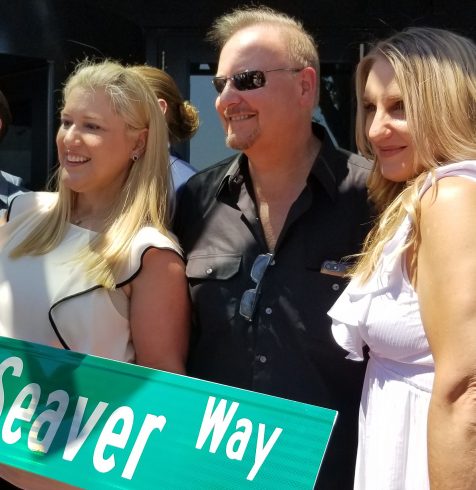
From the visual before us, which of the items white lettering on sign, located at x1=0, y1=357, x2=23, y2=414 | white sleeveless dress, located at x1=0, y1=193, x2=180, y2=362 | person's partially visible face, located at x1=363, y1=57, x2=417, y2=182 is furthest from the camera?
white sleeveless dress, located at x1=0, y1=193, x2=180, y2=362

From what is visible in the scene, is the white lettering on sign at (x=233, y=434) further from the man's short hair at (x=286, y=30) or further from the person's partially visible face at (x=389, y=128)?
the man's short hair at (x=286, y=30)

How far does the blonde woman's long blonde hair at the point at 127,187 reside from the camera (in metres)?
2.34

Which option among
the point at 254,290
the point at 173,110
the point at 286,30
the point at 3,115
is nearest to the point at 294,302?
the point at 254,290

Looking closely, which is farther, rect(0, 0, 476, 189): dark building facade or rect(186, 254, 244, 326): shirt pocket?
rect(0, 0, 476, 189): dark building facade

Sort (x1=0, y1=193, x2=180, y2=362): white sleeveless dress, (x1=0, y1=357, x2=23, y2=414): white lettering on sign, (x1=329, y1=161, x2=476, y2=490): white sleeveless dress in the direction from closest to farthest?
(x1=329, y1=161, x2=476, y2=490): white sleeveless dress < (x1=0, y1=357, x2=23, y2=414): white lettering on sign < (x1=0, y1=193, x2=180, y2=362): white sleeveless dress

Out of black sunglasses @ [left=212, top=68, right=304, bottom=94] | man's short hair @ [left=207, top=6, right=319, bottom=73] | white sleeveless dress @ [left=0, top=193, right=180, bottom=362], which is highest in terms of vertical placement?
man's short hair @ [left=207, top=6, right=319, bottom=73]

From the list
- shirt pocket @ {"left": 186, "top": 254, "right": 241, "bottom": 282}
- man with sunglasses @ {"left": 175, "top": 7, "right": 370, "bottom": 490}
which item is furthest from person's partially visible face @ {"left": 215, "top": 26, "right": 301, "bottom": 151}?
shirt pocket @ {"left": 186, "top": 254, "right": 241, "bottom": 282}

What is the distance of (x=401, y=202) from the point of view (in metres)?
1.82

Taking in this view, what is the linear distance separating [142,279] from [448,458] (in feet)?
3.38

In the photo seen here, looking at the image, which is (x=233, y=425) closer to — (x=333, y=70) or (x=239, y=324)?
(x=239, y=324)

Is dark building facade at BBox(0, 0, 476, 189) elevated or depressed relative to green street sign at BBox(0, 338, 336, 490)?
elevated

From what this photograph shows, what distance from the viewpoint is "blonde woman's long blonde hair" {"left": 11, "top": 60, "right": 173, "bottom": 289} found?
234 cm

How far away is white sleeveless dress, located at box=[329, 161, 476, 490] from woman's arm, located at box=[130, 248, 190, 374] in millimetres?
610

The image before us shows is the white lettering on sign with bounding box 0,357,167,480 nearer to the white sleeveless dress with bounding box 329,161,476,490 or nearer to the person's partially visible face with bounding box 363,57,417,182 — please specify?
the white sleeveless dress with bounding box 329,161,476,490
